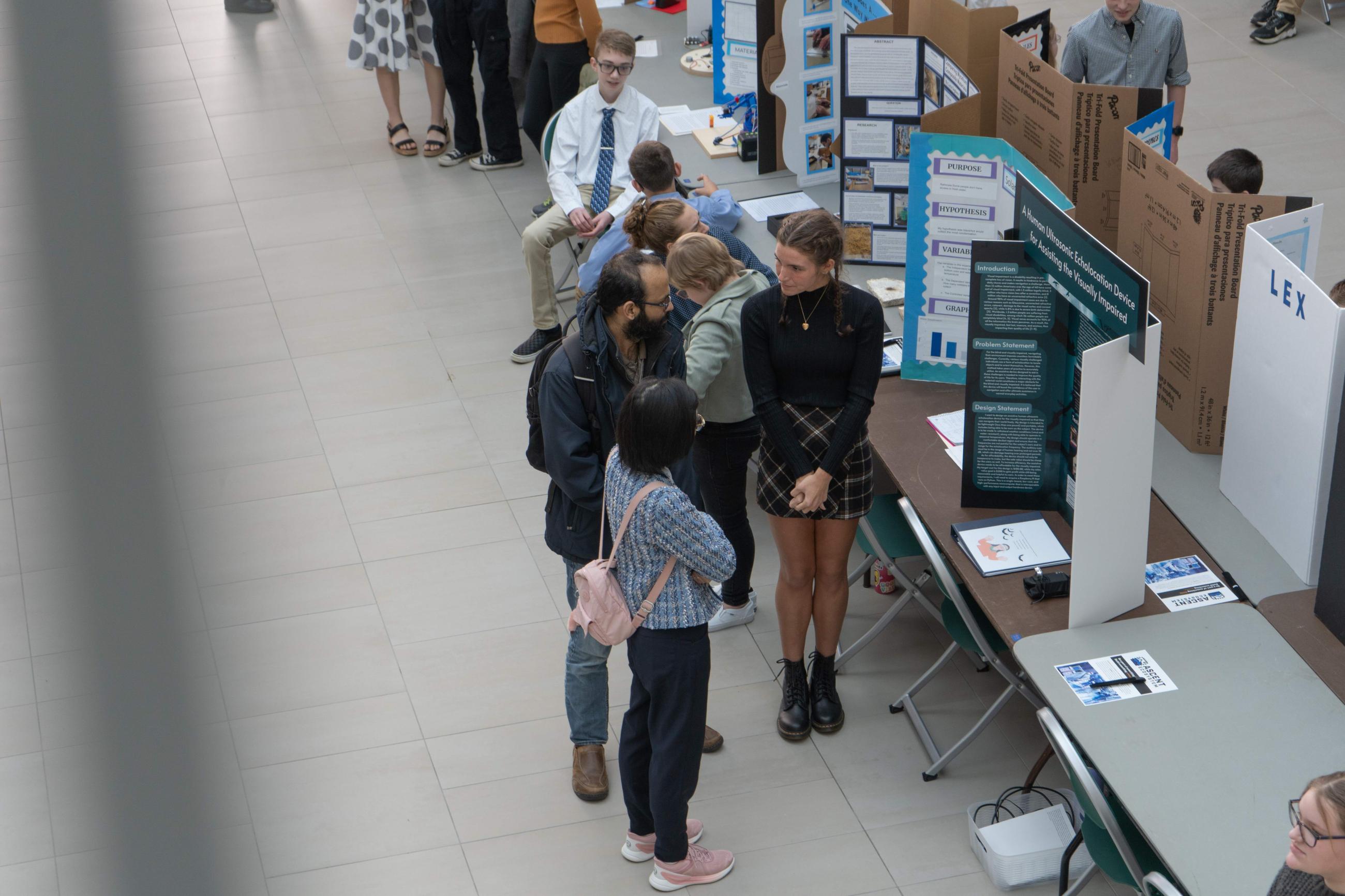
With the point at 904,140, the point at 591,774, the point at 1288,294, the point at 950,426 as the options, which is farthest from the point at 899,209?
the point at 591,774

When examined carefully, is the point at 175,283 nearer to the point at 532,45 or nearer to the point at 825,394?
the point at 825,394

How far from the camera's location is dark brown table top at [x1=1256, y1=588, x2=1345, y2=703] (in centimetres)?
298

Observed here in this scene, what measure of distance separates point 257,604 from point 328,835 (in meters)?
3.42

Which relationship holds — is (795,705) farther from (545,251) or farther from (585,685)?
(545,251)

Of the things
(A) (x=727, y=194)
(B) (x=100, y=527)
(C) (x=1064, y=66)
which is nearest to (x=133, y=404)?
(B) (x=100, y=527)

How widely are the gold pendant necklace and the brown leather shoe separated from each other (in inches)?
50.1

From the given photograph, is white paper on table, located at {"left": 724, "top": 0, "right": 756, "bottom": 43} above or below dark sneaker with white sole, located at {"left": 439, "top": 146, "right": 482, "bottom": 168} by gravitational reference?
above

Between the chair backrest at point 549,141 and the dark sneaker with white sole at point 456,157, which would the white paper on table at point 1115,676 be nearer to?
the chair backrest at point 549,141

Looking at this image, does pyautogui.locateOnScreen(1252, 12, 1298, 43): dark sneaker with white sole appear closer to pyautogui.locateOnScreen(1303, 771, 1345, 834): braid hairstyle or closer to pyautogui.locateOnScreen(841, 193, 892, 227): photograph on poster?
pyautogui.locateOnScreen(841, 193, 892, 227): photograph on poster

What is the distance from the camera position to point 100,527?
0.89 ft

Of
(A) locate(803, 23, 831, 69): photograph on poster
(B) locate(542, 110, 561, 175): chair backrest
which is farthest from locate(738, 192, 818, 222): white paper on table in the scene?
(B) locate(542, 110, 561, 175): chair backrest

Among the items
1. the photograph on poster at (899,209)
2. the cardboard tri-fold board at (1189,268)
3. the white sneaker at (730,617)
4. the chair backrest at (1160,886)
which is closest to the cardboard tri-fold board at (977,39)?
the photograph on poster at (899,209)

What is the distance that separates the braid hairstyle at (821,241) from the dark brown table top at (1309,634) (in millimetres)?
1190

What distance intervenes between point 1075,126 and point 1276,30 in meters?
5.15
